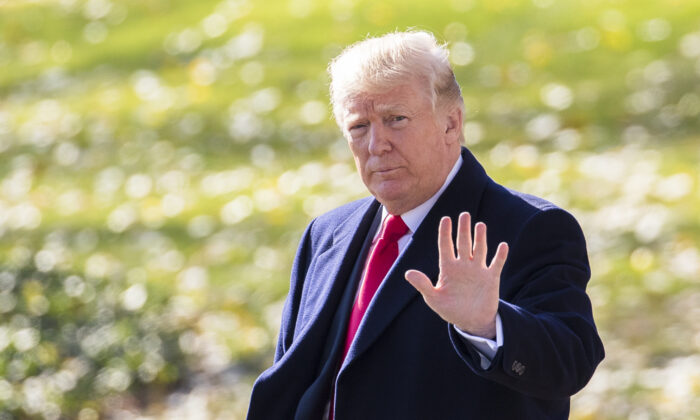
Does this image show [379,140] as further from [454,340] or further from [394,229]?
[454,340]

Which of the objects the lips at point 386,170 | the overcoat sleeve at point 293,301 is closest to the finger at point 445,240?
the lips at point 386,170

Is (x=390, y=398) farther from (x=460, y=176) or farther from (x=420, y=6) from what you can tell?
(x=420, y=6)

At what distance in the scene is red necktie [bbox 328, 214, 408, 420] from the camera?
3.00 metres

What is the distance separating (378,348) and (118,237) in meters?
5.31

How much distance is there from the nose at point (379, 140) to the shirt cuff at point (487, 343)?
0.60m

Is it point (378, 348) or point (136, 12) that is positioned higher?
point (136, 12)

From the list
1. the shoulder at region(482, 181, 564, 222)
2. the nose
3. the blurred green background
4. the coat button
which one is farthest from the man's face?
the blurred green background

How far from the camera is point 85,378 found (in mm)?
6195

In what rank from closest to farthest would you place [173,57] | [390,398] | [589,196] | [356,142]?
1. [390,398]
2. [356,142]
3. [589,196]
4. [173,57]

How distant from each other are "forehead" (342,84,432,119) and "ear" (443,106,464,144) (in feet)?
0.29

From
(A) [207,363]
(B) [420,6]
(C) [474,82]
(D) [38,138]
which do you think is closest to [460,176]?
(A) [207,363]

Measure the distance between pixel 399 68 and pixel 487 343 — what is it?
791mm

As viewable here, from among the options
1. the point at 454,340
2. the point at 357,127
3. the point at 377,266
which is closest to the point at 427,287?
the point at 454,340

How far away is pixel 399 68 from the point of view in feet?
9.53
